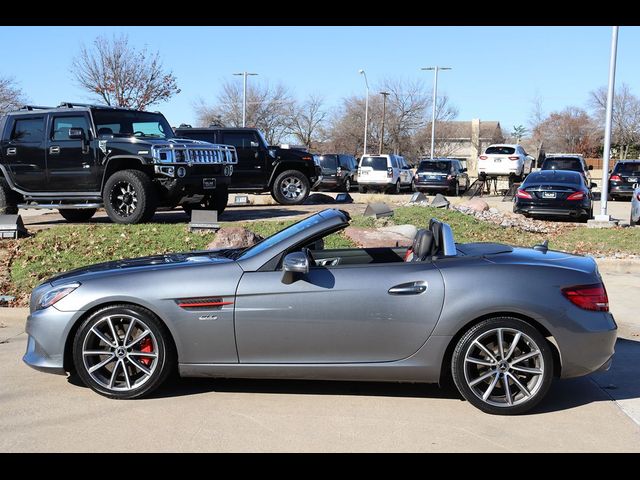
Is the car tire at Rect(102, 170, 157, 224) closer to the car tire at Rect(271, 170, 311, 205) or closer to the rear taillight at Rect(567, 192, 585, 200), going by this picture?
the car tire at Rect(271, 170, 311, 205)

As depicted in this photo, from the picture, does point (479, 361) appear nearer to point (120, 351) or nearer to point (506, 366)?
point (506, 366)

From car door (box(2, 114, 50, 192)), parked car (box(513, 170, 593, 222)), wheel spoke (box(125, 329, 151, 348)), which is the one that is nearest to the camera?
wheel spoke (box(125, 329, 151, 348))

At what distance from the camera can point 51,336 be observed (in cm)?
501

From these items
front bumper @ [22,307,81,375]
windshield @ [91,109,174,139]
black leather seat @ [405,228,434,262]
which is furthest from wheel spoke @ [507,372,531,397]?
windshield @ [91,109,174,139]

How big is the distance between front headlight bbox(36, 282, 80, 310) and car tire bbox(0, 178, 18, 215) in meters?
7.67

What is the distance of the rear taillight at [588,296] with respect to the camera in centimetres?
484

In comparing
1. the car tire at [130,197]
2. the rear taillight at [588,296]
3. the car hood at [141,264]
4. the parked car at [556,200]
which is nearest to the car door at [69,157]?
the car tire at [130,197]

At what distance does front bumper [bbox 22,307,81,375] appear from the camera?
4992 millimetres

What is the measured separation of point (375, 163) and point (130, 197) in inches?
752

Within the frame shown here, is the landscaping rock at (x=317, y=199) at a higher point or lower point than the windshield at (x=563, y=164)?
lower

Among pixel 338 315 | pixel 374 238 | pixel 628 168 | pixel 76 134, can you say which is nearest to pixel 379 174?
pixel 628 168

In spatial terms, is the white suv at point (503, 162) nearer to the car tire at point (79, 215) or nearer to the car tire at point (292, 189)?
the car tire at point (292, 189)

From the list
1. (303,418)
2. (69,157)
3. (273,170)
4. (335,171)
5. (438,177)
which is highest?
(69,157)
